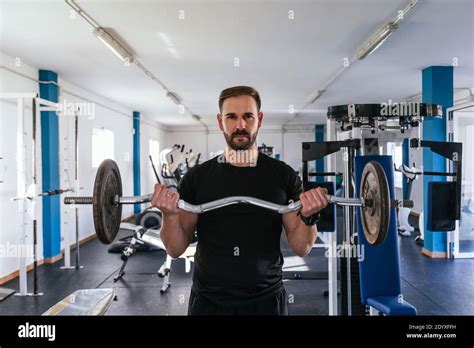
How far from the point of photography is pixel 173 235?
94 centimetres

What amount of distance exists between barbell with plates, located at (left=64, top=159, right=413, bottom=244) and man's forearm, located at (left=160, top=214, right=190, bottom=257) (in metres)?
0.09

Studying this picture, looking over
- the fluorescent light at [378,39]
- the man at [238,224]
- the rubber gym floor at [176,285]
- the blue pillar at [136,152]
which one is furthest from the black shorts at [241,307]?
the blue pillar at [136,152]

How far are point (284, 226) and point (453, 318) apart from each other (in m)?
0.46

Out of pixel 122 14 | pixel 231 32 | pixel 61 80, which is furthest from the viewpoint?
pixel 61 80

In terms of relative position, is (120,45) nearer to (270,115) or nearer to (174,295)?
(174,295)

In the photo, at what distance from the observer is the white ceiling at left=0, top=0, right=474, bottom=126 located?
214 centimetres

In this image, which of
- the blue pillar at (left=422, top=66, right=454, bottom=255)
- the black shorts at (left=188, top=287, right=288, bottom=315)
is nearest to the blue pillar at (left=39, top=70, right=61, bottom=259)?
the black shorts at (left=188, top=287, right=288, bottom=315)

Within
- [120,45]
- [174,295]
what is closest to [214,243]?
[174,295]

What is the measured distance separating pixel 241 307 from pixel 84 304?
36 centimetres

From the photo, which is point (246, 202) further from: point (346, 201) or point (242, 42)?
point (242, 42)

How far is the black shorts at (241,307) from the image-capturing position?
88 cm

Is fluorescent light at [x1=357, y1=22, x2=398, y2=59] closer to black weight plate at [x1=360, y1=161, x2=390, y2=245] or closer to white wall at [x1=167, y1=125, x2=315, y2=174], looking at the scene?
black weight plate at [x1=360, y1=161, x2=390, y2=245]

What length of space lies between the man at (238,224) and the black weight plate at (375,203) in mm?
129

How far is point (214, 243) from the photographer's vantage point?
0.90 meters
